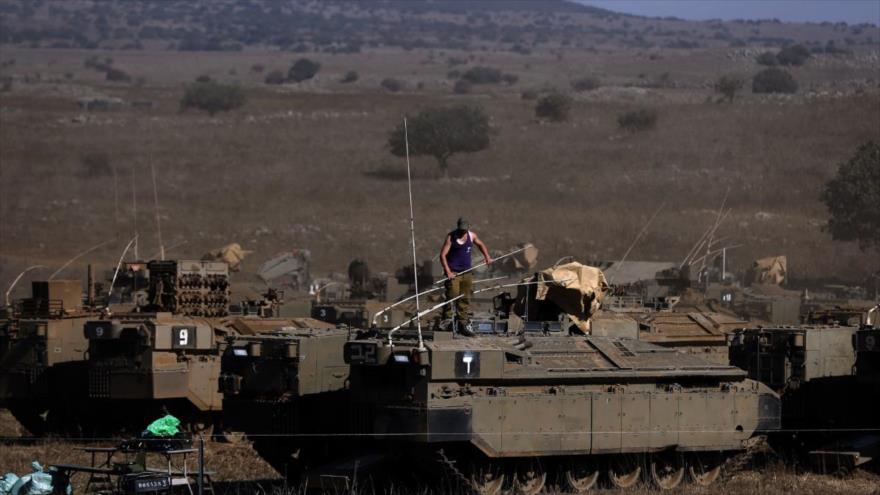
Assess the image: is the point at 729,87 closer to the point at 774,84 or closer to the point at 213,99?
the point at 774,84

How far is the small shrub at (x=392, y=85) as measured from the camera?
420ft

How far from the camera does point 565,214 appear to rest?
70688 mm

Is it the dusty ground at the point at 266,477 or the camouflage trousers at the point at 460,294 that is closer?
the camouflage trousers at the point at 460,294

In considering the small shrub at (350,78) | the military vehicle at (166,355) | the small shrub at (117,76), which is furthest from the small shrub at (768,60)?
the military vehicle at (166,355)

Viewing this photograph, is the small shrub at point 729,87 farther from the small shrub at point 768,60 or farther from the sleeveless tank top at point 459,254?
the sleeveless tank top at point 459,254

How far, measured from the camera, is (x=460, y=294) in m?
21.2

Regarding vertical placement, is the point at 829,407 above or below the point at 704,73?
below

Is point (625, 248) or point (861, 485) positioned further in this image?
point (625, 248)

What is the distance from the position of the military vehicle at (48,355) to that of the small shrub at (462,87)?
94767 millimetres

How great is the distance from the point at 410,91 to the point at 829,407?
102254 mm

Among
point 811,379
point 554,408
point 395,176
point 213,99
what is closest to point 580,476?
point 554,408

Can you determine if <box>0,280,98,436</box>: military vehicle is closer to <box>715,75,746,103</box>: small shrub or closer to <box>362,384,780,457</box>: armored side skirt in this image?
<box>362,384,780,457</box>: armored side skirt

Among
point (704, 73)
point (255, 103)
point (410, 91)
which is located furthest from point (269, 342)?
point (704, 73)

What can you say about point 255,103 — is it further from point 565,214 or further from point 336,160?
point 565,214
